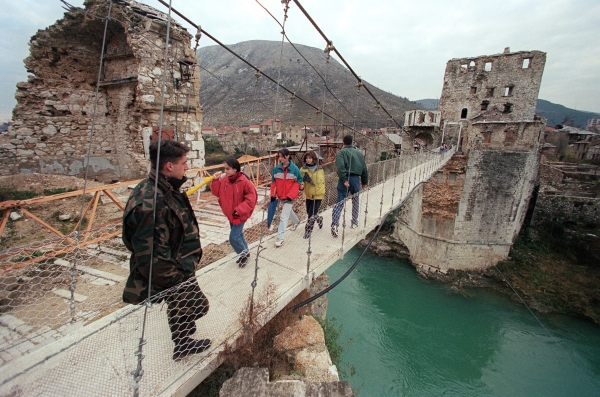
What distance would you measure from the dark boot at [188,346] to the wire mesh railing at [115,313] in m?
0.01

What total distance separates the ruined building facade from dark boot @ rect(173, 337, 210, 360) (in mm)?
3369

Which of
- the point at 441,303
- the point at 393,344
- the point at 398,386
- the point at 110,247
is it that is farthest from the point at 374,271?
the point at 110,247

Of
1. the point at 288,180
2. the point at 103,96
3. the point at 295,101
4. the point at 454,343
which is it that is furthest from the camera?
the point at 295,101

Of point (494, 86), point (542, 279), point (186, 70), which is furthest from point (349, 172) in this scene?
point (494, 86)

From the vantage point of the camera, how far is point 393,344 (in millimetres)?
9539

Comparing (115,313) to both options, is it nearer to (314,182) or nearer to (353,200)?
(314,182)

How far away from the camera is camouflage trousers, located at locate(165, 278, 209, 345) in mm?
1604

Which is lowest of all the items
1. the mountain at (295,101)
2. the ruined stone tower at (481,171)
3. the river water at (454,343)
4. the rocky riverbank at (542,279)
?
the river water at (454,343)

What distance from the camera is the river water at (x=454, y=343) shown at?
8266 mm

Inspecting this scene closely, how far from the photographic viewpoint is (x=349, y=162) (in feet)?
11.7

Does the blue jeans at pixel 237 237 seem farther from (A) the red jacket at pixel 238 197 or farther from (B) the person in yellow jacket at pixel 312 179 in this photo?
(B) the person in yellow jacket at pixel 312 179

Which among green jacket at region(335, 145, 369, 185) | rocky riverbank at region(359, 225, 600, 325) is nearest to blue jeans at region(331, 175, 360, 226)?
green jacket at region(335, 145, 369, 185)

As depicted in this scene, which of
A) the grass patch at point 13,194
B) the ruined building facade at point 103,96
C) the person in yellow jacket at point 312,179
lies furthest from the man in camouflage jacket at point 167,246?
the grass patch at point 13,194

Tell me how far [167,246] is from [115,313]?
1021 millimetres
